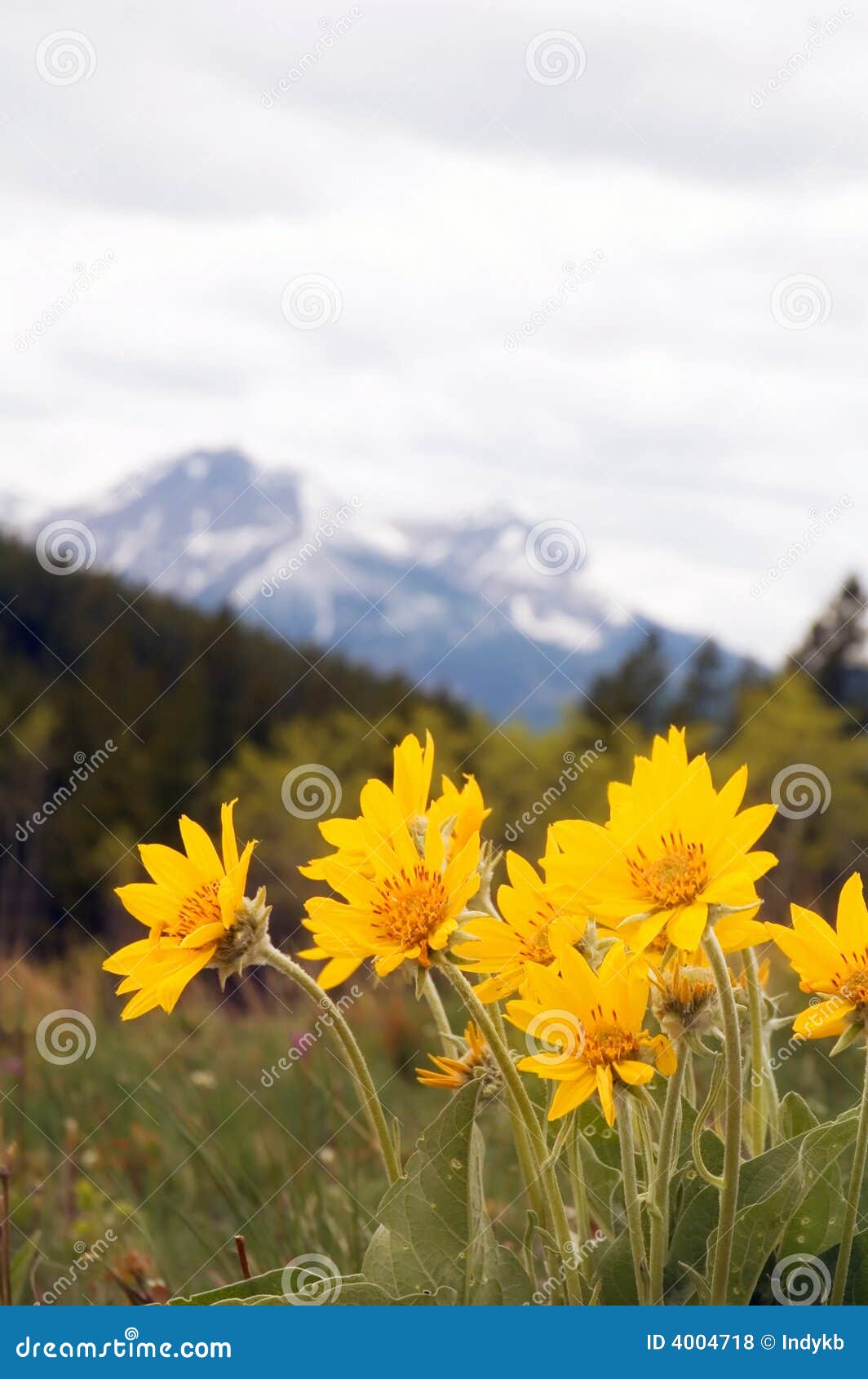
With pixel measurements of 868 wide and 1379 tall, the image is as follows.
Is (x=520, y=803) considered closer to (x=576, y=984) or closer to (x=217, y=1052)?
(x=217, y=1052)

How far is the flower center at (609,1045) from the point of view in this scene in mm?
1351

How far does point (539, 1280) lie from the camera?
1.62m

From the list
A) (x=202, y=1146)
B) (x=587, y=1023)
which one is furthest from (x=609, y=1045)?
(x=202, y=1146)

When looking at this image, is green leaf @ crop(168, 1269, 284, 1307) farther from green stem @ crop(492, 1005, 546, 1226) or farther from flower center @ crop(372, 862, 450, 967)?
flower center @ crop(372, 862, 450, 967)

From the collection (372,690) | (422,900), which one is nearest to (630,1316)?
(422,900)

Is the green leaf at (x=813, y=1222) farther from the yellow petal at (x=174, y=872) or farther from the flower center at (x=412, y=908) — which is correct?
the yellow petal at (x=174, y=872)

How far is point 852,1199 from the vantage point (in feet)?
4.39

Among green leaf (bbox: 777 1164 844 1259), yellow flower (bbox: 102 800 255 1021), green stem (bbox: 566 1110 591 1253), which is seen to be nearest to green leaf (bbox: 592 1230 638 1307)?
green stem (bbox: 566 1110 591 1253)

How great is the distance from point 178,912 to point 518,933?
409mm

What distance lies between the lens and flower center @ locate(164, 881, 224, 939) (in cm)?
150

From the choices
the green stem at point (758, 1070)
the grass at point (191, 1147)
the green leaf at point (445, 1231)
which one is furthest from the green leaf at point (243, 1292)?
the green stem at point (758, 1070)

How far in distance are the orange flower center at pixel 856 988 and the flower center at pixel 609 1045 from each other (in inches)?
11.2

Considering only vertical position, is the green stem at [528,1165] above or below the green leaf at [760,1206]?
below

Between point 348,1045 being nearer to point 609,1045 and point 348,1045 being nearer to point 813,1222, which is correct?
point 609,1045
